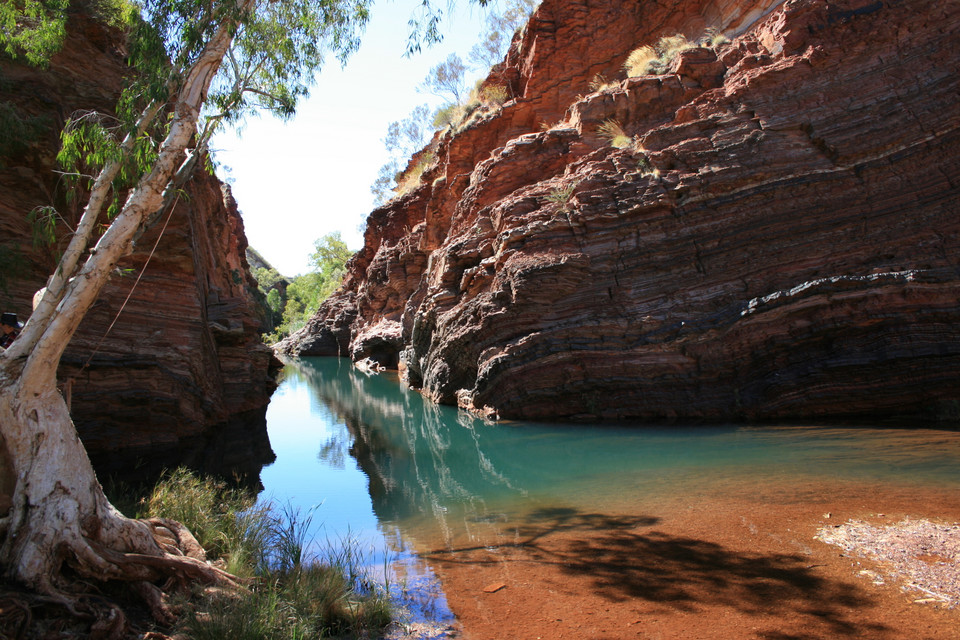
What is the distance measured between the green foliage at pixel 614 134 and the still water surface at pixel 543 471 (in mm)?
8700

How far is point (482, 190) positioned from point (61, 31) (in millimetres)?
14540

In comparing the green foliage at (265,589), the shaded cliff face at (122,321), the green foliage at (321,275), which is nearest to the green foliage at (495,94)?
the shaded cliff face at (122,321)

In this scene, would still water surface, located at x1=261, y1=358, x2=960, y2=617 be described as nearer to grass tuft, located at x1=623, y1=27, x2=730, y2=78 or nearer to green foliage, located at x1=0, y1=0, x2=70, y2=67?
green foliage, located at x1=0, y1=0, x2=70, y2=67

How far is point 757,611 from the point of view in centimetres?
466

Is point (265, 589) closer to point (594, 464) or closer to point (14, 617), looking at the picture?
point (14, 617)

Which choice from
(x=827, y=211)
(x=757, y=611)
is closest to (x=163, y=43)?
(x=757, y=611)

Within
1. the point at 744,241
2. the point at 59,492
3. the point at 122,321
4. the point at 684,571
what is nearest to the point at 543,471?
the point at 684,571

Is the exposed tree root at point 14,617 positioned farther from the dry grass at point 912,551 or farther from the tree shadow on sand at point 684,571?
the dry grass at point 912,551

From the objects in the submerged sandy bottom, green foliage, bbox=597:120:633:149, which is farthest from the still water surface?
green foliage, bbox=597:120:633:149

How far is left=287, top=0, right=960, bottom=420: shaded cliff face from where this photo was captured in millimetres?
12461

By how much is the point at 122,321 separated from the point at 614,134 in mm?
14599

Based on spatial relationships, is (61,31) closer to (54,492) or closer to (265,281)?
(54,492)

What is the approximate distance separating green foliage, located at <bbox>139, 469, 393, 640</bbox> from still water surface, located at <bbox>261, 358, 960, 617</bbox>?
758 mm

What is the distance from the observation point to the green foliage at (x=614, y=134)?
17.8 meters
